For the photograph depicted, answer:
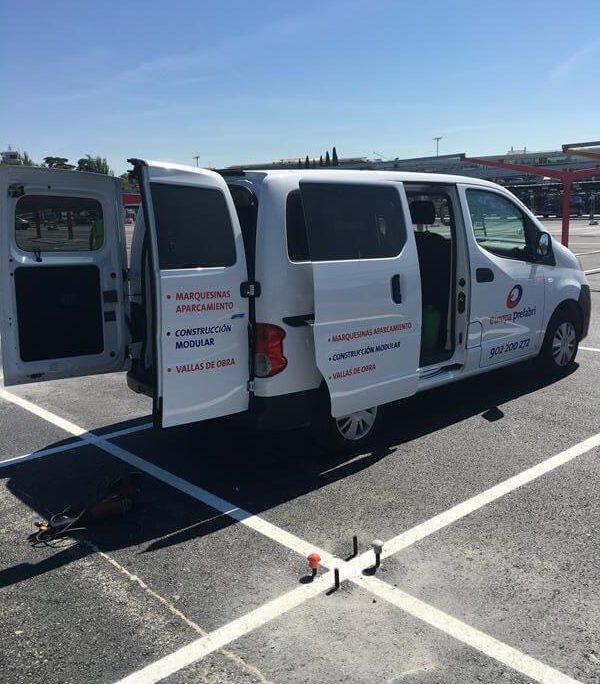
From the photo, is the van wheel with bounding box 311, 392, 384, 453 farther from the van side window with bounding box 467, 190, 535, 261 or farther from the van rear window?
the van side window with bounding box 467, 190, 535, 261

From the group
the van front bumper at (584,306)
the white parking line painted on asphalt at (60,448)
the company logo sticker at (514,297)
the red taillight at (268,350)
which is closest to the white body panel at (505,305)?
the company logo sticker at (514,297)

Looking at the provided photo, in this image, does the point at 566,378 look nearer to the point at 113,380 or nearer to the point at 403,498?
the point at 403,498

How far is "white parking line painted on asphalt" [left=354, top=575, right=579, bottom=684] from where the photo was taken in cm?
263

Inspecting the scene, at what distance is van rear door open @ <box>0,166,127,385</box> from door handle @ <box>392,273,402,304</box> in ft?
6.96

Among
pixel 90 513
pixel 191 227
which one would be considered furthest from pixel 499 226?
pixel 90 513

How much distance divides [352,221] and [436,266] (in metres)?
1.74

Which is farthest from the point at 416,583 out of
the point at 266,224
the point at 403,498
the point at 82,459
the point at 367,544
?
the point at 82,459

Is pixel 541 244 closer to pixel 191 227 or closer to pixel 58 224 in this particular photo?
pixel 191 227

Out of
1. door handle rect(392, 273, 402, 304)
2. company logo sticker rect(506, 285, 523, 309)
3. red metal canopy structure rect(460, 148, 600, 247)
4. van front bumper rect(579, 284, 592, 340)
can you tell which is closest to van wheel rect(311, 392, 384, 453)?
door handle rect(392, 273, 402, 304)

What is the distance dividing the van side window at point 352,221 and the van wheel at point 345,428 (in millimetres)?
1072

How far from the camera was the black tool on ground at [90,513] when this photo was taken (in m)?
3.87

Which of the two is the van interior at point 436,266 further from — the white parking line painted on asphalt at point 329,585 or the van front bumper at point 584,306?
the van front bumper at point 584,306

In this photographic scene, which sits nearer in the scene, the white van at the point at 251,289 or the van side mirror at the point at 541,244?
the white van at the point at 251,289

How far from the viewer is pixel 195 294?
3990 millimetres
